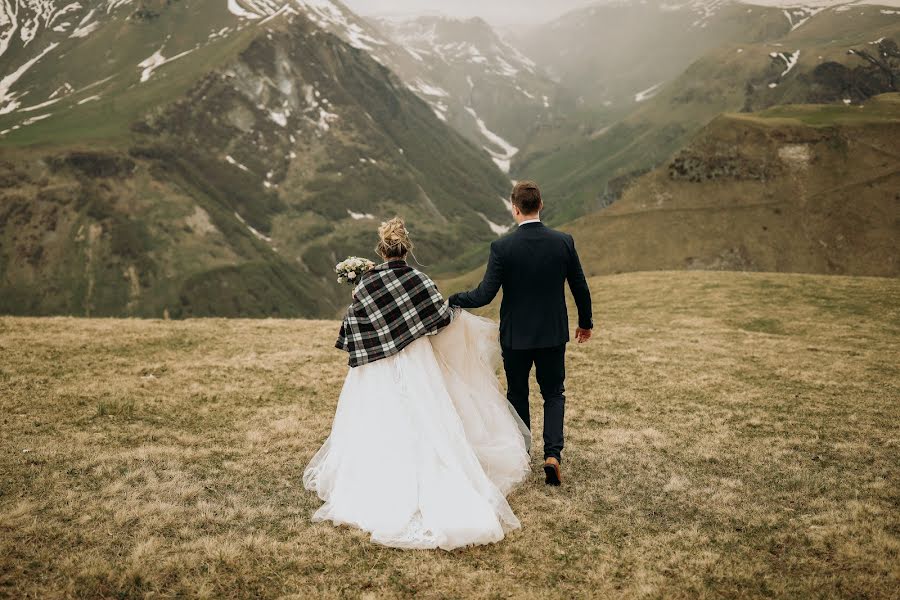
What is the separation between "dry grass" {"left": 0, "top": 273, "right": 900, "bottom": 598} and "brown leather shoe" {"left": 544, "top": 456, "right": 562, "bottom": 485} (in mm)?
242

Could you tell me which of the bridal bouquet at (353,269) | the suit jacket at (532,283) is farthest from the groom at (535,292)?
the bridal bouquet at (353,269)

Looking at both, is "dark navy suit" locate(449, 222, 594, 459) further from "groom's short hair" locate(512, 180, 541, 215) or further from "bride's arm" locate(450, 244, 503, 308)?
"groom's short hair" locate(512, 180, 541, 215)

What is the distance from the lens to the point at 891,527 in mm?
8234

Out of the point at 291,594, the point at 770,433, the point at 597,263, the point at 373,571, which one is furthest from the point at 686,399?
the point at 597,263

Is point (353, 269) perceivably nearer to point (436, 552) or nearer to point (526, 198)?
point (526, 198)

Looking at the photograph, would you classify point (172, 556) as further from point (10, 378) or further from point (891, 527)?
point (10, 378)

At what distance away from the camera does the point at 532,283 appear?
9.66 meters

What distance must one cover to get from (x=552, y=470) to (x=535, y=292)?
307 centimetres

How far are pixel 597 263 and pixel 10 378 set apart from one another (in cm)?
12982

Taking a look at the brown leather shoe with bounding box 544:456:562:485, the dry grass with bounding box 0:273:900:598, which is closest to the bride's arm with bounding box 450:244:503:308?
the brown leather shoe with bounding box 544:456:562:485

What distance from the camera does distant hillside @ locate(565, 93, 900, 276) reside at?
12238 centimetres

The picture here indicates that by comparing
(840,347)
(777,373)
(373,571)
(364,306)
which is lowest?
(840,347)

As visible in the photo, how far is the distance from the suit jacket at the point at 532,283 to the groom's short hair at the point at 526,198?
0.85 ft

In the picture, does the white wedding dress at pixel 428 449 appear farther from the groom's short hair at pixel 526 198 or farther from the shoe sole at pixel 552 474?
the groom's short hair at pixel 526 198
